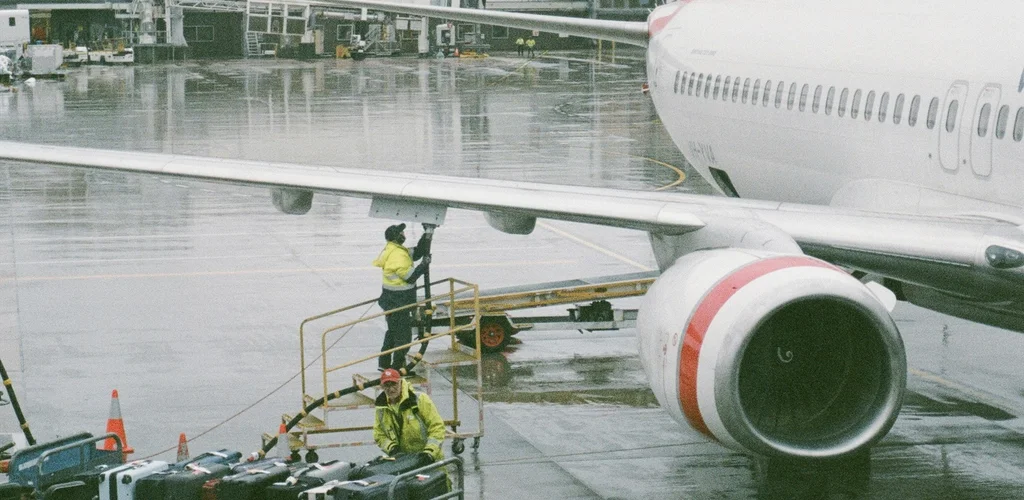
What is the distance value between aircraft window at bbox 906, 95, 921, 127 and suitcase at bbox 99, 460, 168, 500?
8.16 meters

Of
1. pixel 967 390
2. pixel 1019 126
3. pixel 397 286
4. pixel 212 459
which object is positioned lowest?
pixel 967 390

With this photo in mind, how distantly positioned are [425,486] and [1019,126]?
20.1 ft

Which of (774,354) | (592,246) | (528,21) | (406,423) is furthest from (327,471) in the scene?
(592,246)

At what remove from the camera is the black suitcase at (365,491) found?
457 inches

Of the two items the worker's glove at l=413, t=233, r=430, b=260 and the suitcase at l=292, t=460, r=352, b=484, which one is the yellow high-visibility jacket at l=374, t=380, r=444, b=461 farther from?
the worker's glove at l=413, t=233, r=430, b=260

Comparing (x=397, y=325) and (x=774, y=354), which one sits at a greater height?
(x=774, y=354)

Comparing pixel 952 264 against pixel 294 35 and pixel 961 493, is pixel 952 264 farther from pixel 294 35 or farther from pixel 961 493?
pixel 294 35

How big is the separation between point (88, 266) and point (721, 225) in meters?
14.6

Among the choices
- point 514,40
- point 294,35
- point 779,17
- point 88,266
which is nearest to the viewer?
point 779,17

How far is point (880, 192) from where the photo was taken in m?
16.5

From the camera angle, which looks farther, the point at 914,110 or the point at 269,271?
the point at 269,271

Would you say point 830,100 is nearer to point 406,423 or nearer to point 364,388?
point 364,388

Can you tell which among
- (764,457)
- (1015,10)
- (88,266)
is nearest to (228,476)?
(764,457)

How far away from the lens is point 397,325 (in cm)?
1856
